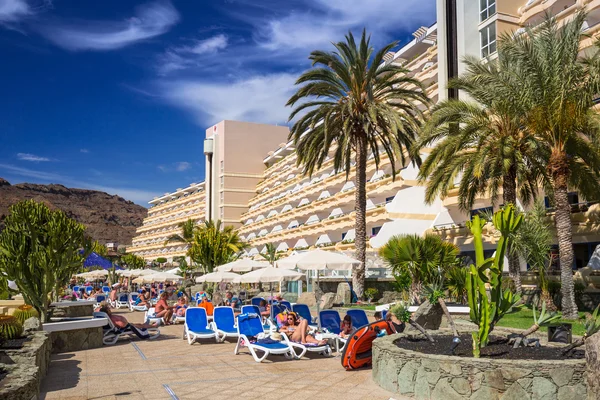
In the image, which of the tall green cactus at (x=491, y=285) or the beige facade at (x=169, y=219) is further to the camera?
the beige facade at (x=169, y=219)

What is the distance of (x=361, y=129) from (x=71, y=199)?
192087mm

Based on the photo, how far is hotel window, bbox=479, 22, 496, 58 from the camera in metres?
31.1

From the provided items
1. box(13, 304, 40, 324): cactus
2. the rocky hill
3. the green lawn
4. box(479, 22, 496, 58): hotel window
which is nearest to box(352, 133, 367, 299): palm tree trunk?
the green lawn

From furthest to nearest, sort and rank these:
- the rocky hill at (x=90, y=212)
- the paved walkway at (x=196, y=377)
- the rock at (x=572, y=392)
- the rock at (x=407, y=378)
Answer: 1. the rocky hill at (x=90, y=212)
2. the paved walkway at (x=196, y=377)
3. the rock at (x=407, y=378)
4. the rock at (x=572, y=392)

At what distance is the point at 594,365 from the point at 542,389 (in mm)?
1657

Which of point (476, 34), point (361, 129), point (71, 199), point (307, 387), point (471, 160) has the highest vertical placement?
point (71, 199)

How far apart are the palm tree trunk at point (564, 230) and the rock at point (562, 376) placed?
33.2 ft

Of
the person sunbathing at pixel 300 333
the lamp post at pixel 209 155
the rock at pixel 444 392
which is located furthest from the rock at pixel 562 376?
the lamp post at pixel 209 155

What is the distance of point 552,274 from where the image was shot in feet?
76.3

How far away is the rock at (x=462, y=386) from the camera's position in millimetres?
7590

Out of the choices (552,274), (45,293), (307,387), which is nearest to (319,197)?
(552,274)

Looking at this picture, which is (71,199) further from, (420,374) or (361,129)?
(420,374)

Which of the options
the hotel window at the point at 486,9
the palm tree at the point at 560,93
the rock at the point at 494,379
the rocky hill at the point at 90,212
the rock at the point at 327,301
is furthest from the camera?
the rocky hill at the point at 90,212

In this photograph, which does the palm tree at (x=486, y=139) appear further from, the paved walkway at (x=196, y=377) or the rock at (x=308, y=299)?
the paved walkway at (x=196, y=377)
